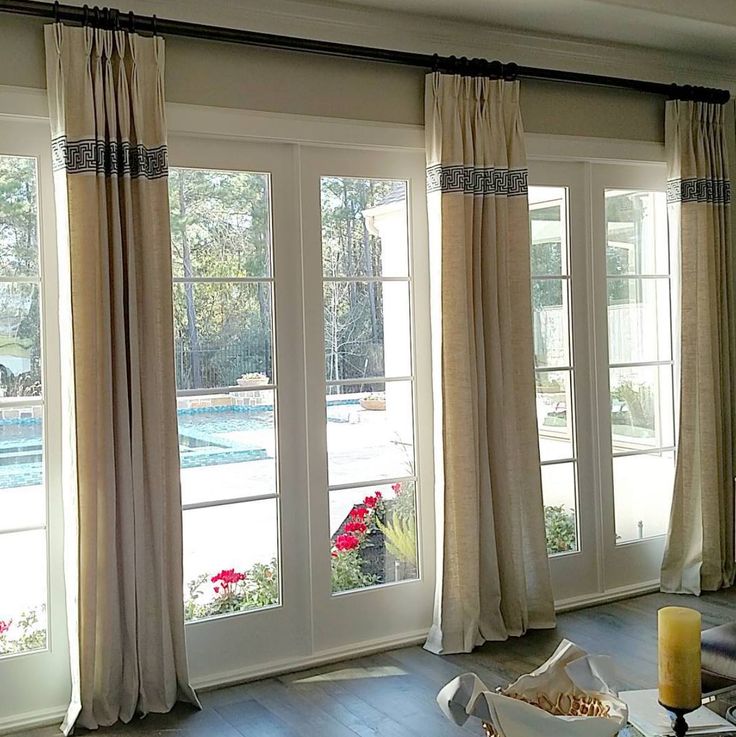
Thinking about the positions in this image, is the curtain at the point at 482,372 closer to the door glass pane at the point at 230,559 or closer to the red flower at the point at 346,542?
the red flower at the point at 346,542

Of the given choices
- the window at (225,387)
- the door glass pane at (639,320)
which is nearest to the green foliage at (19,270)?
the window at (225,387)

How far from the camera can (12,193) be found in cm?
340

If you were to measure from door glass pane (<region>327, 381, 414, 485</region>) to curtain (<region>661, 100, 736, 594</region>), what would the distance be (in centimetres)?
153

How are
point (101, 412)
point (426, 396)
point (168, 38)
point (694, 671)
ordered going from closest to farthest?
point (694, 671)
point (101, 412)
point (168, 38)
point (426, 396)

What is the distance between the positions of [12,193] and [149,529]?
127 cm

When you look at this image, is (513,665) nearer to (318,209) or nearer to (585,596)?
(585,596)

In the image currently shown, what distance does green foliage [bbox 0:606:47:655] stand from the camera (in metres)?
3.41

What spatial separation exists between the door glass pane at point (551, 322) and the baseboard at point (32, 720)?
2.50 meters

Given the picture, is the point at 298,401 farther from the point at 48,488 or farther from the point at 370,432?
the point at 48,488

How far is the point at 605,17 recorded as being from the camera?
4188 mm

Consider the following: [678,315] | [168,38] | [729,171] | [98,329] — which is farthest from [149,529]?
[729,171]

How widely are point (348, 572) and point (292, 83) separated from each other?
201 centimetres

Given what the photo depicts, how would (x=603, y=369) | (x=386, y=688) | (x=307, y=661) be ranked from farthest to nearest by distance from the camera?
(x=603, y=369) → (x=307, y=661) → (x=386, y=688)

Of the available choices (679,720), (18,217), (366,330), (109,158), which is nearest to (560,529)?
(366,330)
